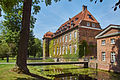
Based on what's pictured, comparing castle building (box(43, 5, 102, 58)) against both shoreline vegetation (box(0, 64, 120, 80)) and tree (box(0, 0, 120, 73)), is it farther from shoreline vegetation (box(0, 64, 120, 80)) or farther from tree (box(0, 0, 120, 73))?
tree (box(0, 0, 120, 73))

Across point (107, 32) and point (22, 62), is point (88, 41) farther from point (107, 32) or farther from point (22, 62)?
point (22, 62)

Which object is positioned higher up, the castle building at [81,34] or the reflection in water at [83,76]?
the castle building at [81,34]

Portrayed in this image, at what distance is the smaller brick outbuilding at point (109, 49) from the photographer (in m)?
17.3

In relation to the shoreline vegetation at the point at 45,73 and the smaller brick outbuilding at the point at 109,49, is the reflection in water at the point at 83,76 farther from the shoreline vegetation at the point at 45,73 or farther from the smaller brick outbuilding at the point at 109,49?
the smaller brick outbuilding at the point at 109,49

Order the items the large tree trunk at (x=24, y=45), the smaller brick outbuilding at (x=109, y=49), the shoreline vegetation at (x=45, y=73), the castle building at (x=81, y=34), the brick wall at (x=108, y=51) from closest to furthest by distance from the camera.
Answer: the shoreline vegetation at (x=45, y=73)
the large tree trunk at (x=24, y=45)
the smaller brick outbuilding at (x=109, y=49)
the brick wall at (x=108, y=51)
the castle building at (x=81, y=34)

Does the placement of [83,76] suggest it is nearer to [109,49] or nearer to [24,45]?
[109,49]

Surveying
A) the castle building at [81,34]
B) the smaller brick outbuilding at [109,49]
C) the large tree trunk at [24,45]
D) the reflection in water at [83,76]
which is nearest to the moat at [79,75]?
the reflection in water at [83,76]

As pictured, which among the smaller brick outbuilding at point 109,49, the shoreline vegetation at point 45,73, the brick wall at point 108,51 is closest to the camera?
the shoreline vegetation at point 45,73

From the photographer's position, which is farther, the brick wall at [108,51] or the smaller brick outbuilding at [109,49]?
the brick wall at [108,51]

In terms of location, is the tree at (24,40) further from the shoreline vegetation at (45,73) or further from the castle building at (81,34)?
the castle building at (81,34)

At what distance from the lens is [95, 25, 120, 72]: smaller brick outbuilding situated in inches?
680

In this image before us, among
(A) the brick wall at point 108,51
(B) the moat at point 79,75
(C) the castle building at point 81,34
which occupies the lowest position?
(B) the moat at point 79,75

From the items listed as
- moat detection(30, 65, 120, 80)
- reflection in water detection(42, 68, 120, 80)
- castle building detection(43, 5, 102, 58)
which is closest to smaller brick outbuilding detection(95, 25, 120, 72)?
moat detection(30, 65, 120, 80)

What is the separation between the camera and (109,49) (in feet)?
62.0
